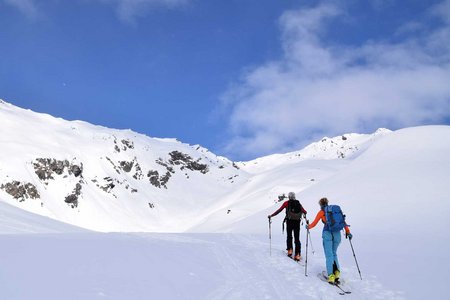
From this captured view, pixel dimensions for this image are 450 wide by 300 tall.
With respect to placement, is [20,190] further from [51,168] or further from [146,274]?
[146,274]

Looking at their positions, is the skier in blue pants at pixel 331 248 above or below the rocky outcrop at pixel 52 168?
below

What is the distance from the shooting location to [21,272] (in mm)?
7301

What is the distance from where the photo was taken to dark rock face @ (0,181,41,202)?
6719 centimetres

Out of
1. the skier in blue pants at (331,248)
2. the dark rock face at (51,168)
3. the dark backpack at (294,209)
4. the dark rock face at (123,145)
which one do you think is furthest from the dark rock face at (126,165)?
the skier in blue pants at (331,248)

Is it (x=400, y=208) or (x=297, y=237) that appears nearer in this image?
(x=297, y=237)

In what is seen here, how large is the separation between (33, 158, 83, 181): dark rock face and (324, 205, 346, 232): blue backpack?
7642 centimetres

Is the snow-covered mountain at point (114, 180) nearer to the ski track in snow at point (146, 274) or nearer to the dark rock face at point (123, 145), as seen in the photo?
the dark rock face at point (123, 145)

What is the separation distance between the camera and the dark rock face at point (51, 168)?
77.3 m

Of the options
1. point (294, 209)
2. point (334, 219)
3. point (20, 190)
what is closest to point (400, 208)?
point (294, 209)

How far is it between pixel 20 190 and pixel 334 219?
230 ft

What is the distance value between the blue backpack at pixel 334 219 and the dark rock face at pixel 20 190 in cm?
6822

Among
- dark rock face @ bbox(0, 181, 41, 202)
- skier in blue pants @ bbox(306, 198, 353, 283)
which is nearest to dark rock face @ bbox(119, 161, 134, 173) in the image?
dark rock face @ bbox(0, 181, 41, 202)

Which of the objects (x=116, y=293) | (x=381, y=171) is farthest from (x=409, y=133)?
(x=116, y=293)

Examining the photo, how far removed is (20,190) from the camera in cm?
6850
